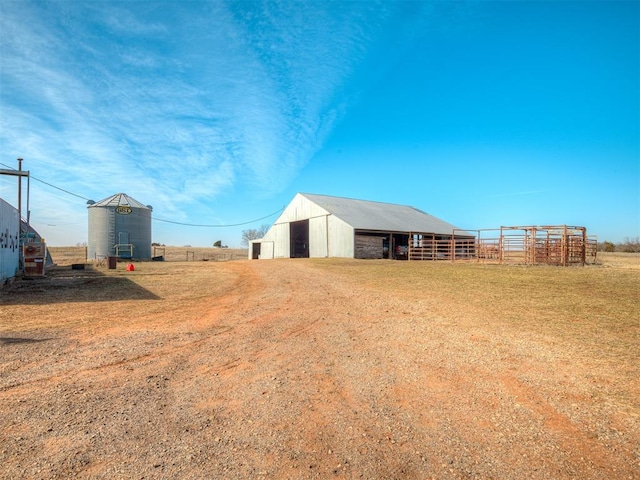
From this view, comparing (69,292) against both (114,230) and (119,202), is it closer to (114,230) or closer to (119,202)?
(114,230)

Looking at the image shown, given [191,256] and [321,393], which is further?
[191,256]

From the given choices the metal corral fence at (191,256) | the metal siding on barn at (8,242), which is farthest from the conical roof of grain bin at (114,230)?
the metal siding on barn at (8,242)

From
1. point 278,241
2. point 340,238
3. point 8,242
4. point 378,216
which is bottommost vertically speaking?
point 8,242

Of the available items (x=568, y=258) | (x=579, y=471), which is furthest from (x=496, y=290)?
(x=568, y=258)

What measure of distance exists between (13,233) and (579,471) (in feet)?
76.4

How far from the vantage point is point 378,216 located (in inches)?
1603

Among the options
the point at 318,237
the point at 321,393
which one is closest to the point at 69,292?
the point at 321,393

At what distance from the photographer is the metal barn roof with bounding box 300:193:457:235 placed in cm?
3584

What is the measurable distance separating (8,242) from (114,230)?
23123 mm

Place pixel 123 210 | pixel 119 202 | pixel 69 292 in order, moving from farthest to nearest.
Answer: pixel 119 202
pixel 123 210
pixel 69 292

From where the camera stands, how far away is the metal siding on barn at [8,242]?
15125 millimetres

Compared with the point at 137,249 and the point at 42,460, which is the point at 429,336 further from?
the point at 137,249

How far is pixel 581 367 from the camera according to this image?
559 cm

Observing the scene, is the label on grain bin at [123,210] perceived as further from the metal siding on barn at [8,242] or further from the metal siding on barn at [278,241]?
the metal siding on barn at [8,242]
